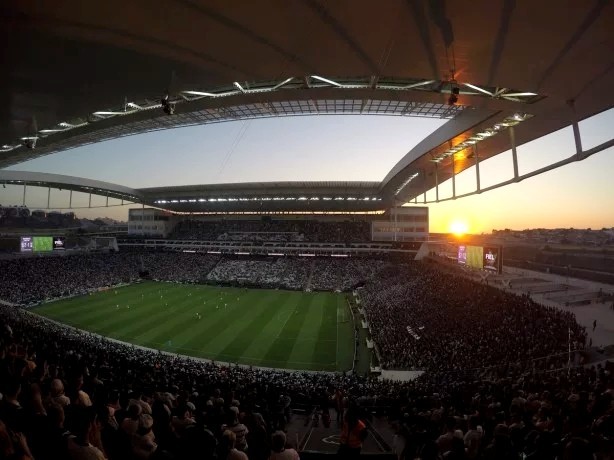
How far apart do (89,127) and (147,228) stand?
67572mm

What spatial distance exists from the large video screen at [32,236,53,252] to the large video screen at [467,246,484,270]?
55.8 meters

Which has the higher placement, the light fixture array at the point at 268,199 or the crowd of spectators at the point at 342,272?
the light fixture array at the point at 268,199

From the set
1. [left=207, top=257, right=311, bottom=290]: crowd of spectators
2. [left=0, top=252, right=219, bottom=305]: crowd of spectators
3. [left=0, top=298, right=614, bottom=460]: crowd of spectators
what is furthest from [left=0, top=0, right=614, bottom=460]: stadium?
Result: [left=207, top=257, right=311, bottom=290]: crowd of spectators

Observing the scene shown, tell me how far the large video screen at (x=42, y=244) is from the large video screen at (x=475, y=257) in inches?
Result: 2198

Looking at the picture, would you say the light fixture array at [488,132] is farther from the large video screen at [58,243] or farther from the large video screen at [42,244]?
the large video screen at [58,243]

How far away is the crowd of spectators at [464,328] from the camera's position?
15398 millimetres

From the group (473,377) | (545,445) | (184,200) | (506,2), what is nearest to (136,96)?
(506,2)

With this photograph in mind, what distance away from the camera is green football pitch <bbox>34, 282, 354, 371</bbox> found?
23.4 meters

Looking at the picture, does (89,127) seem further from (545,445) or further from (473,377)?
(473,377)

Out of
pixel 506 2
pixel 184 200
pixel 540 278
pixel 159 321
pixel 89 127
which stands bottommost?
pixel 159 321

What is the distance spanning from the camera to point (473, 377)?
13.4m

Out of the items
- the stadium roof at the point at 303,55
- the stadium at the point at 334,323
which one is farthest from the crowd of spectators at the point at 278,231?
the stadium roof at the point at 303,55

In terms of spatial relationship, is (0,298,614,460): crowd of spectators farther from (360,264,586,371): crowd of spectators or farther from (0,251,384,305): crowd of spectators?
(0,251,384,305): crowd of spectators

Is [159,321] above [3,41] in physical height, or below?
below
